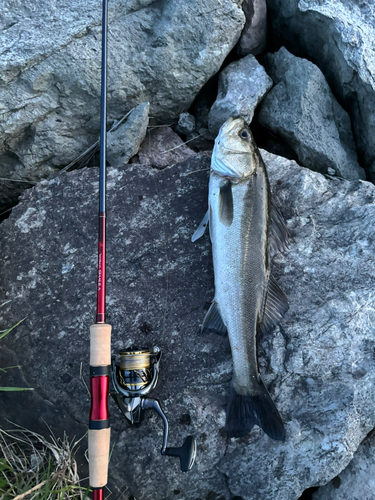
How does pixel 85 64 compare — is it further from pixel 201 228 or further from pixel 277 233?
pixel 277 233

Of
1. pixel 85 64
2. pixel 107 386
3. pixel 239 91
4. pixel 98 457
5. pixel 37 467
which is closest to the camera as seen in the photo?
pixel 98 457

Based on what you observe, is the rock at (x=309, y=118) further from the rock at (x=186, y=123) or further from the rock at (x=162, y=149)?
the rock at (x=162, y=149)

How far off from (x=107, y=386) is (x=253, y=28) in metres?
3.69

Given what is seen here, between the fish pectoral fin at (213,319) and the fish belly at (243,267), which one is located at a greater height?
the fish belly at (243,267)

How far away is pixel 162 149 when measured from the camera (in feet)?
12.7

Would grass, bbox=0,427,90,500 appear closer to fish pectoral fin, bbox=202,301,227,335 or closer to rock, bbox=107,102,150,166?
fish pectoral fin, bbox=202,301,227,335

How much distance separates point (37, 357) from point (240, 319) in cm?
162

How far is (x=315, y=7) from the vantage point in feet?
12.2

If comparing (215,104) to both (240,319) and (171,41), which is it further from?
(240,319)

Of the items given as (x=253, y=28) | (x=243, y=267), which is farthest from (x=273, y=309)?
(x=253, y=28)

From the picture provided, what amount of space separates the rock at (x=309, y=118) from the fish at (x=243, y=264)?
2.89ft

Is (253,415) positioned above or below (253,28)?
below

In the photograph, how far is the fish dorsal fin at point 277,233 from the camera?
3027 mm

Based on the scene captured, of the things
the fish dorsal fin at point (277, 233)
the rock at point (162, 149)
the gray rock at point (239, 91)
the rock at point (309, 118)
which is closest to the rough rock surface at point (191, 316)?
the fish dorsal fin at point (277, 233)
